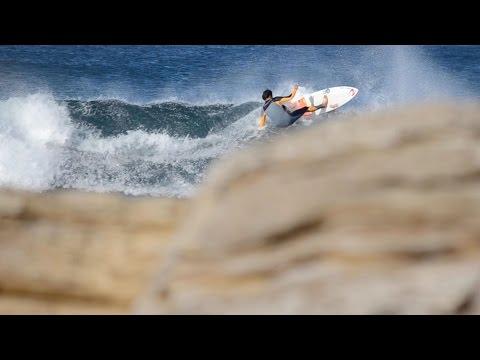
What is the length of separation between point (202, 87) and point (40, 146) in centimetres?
514

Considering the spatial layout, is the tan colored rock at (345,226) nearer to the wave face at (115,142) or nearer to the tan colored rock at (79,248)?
the tan colored rock at (79,248)

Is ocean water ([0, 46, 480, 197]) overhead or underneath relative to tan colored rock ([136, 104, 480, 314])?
overhead

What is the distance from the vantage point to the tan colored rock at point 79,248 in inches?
119

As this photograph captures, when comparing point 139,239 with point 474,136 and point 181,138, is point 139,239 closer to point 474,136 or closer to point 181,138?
point 474,136

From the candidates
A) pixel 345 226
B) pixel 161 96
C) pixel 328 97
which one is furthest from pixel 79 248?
pixel 161 96

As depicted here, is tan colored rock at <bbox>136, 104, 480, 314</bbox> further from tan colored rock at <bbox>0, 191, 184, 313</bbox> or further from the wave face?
the wave face

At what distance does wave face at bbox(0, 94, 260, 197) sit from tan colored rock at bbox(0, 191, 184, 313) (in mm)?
8254

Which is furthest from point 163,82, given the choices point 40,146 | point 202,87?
point 40,146

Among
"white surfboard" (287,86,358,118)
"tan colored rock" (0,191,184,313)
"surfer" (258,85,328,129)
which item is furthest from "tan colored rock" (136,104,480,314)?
"white surfboard" (287,86,358,118)

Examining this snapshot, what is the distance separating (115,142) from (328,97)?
15.9 feet

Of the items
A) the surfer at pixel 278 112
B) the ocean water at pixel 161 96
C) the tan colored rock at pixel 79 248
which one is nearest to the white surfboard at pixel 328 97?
the surfer at pixel 278 112

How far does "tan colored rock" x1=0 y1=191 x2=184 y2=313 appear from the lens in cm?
302

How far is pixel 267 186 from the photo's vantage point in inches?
91.0

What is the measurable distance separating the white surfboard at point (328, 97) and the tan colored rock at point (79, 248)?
32.8ft
